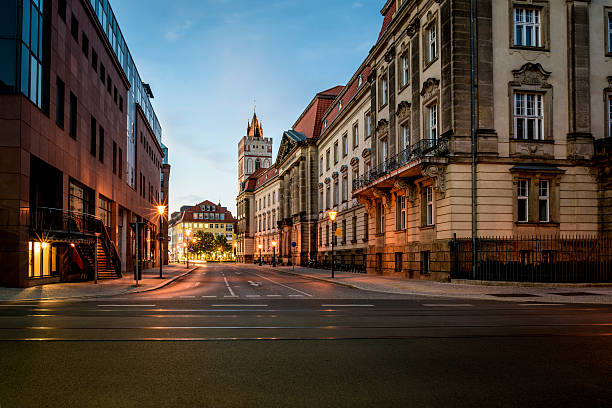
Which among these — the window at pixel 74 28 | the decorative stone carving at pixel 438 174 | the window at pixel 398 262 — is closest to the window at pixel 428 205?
the decorative stone carving at pixel 438 174

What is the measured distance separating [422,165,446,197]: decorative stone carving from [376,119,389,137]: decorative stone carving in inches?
404

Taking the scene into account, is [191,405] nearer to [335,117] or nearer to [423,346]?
[423,346]

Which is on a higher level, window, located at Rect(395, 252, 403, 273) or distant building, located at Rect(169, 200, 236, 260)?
distant building, located at Rect(169, 200, 236, 260)

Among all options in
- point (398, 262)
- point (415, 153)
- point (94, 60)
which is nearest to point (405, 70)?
point (415, 153)

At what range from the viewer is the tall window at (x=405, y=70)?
107 ft

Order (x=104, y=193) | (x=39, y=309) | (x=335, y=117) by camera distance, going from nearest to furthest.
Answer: (x=39, y=309)
(x=104, y=193)
(x=335, y=117)

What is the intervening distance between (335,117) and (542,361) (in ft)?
161

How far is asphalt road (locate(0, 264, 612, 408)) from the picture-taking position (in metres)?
5.27

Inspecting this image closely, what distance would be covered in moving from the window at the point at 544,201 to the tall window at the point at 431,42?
8.63m

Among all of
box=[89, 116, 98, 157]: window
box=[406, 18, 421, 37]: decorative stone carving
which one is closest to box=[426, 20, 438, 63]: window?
box=[406, 18, 421, 37]: decorative stone carving

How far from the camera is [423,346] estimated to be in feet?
27.0

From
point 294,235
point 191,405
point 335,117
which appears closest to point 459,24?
point 191,405

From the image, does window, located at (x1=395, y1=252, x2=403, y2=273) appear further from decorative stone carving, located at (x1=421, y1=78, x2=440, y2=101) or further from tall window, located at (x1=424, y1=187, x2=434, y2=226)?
decorative stone carving, located at (x1=421, y1=78, x2=440, y2=101)

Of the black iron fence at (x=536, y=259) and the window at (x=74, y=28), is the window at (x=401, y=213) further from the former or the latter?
the window at (x=74, y=28)
